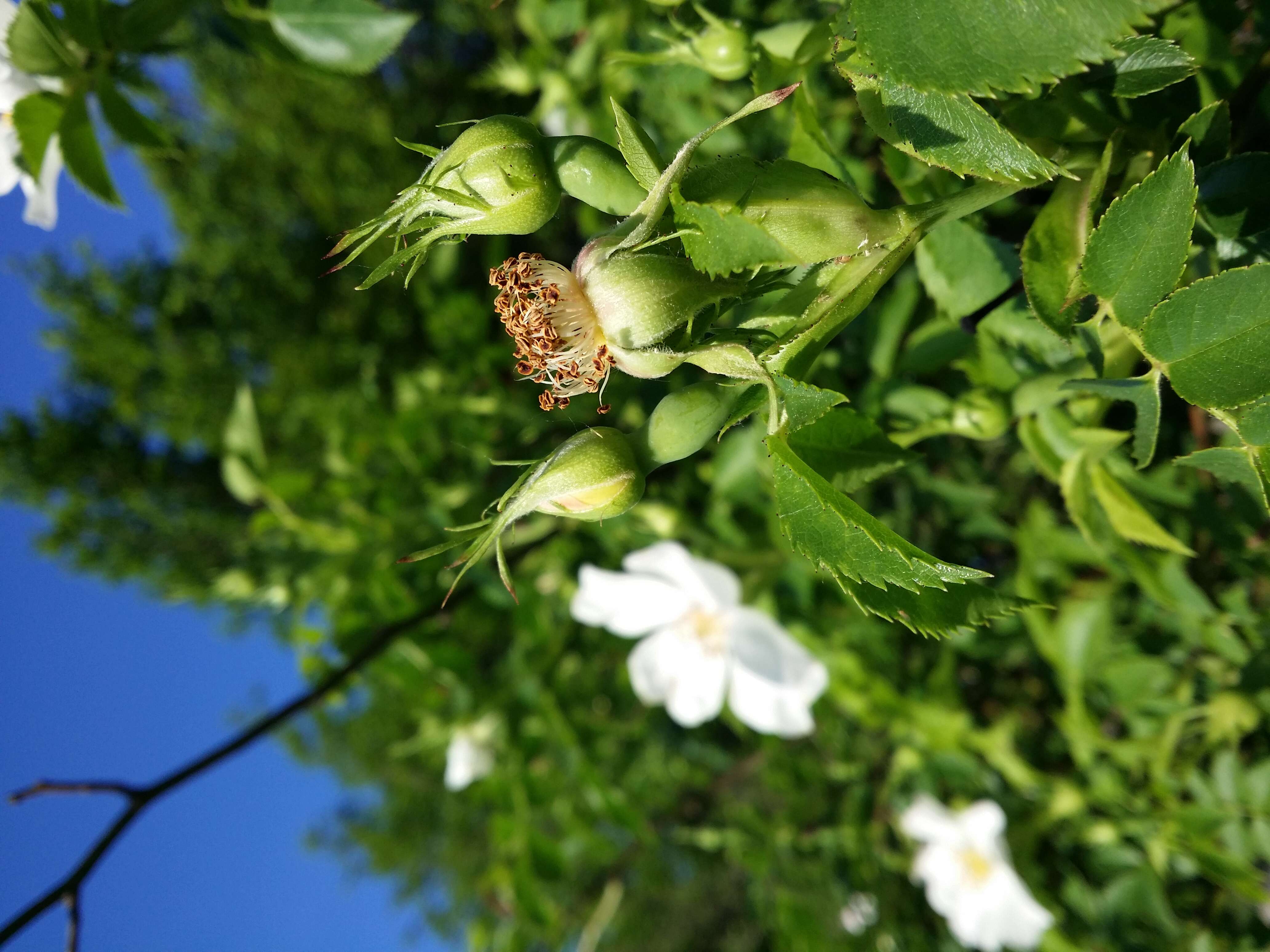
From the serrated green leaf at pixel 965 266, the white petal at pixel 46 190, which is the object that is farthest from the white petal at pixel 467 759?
the serrated green leaf at pixel 965 266

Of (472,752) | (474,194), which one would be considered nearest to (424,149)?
(474,194)

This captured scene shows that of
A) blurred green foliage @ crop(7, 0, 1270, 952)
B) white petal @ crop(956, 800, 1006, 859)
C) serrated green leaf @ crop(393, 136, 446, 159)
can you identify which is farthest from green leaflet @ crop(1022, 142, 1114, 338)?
white petal @ crop(956, 800, 1006, 859)

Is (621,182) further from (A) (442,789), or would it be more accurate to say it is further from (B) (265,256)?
(B) (265,256)

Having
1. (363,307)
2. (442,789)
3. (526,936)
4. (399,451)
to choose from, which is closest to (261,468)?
(399,451)

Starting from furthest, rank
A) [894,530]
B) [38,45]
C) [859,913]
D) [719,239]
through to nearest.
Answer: [859,913], [894,530], [38,45], [719,239]

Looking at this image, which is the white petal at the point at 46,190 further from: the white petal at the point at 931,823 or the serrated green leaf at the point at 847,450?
the white petal at the point at 931,823

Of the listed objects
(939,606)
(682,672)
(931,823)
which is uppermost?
(939,606)

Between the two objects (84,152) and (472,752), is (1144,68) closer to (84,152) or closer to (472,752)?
(84,152)
